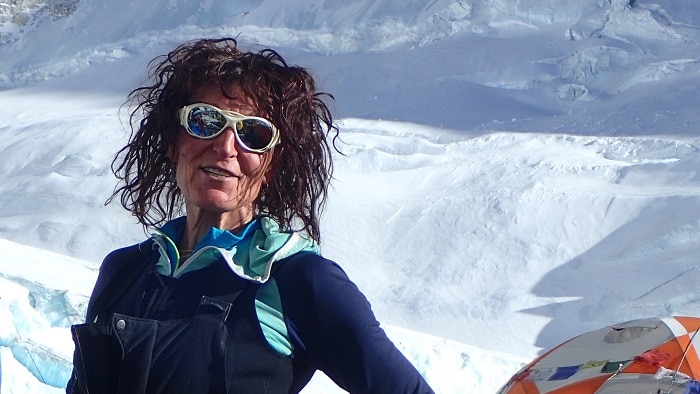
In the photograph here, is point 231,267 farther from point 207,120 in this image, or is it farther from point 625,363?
point 625,363

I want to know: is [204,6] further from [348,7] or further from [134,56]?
[348,7]

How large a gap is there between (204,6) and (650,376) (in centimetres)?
1323

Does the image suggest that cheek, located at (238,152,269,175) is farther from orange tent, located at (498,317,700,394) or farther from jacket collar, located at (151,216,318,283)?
orange tent, located at (498,317,700,394)

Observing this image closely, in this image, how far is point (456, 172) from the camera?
30.0 ft

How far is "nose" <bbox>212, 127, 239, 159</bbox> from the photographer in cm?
113

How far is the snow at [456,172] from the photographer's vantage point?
6.48 meters

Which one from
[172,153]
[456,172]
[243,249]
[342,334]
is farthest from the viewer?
[456,172]

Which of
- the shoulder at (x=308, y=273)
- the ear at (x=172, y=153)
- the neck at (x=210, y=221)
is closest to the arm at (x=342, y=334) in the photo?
the shoulder at (x=308, y=273)

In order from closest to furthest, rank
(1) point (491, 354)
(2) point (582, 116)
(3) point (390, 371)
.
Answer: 1. (3) point (390, 371)
2. (1) point (491, 354)
3. (2) point (582, 116)

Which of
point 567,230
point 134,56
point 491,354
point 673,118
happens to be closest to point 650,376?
point 491,354

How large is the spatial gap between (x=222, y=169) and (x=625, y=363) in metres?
2.89

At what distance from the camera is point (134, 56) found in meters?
15.3

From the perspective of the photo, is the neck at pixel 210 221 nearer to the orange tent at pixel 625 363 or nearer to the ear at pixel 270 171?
the ear at pixel 270 171

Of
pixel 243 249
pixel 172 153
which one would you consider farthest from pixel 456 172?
pixel 243 249
